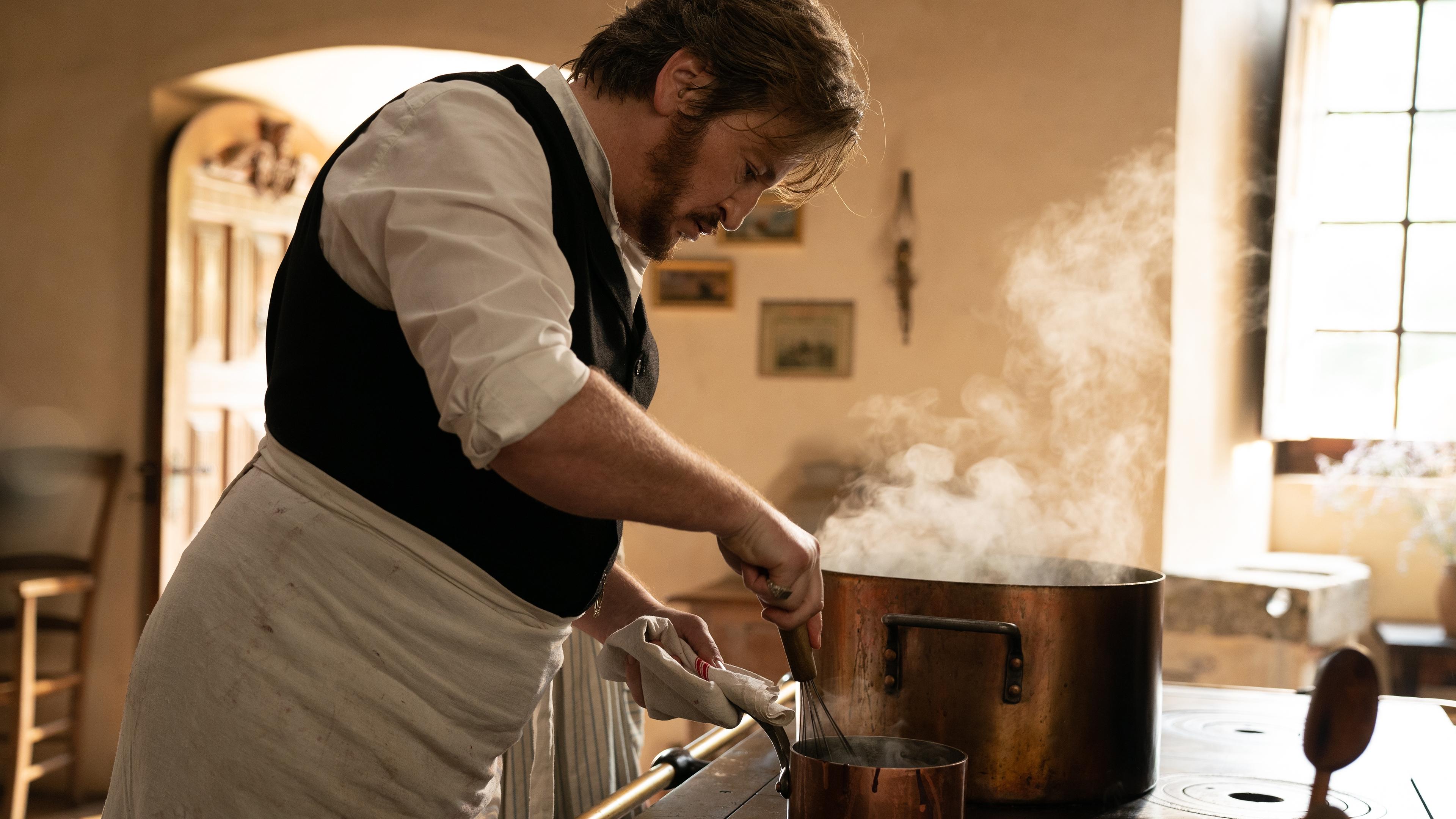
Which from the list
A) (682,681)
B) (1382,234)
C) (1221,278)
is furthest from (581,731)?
(1382,234)

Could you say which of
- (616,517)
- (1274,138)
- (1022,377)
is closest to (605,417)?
(616,517)

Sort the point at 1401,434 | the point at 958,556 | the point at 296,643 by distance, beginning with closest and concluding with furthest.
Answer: the point at 296,643, the point at 958,556, the point at 1401,434

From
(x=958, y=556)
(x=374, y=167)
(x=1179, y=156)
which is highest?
(x=1179, y=156)

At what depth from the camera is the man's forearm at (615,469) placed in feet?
3.05

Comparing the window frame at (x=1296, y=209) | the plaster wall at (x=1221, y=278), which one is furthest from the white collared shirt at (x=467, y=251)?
the window frame at (x=1296, y=209)

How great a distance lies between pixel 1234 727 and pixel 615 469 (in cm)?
114

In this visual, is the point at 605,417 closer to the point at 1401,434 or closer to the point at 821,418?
the point at 821,418

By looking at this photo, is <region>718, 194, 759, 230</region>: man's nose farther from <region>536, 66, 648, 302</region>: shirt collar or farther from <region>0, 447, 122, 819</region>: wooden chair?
<region>0, 447, 122, 819</region>: wooden chair

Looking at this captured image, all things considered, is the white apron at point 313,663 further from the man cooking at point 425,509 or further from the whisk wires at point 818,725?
the whisk wires at point 818,725

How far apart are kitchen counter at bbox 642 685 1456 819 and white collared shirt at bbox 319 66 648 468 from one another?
0.52m

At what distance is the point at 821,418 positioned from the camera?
12.9 ft

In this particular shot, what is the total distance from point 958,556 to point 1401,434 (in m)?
3.26

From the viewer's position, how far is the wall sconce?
380cm

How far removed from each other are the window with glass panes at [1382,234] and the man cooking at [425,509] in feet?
11.5
